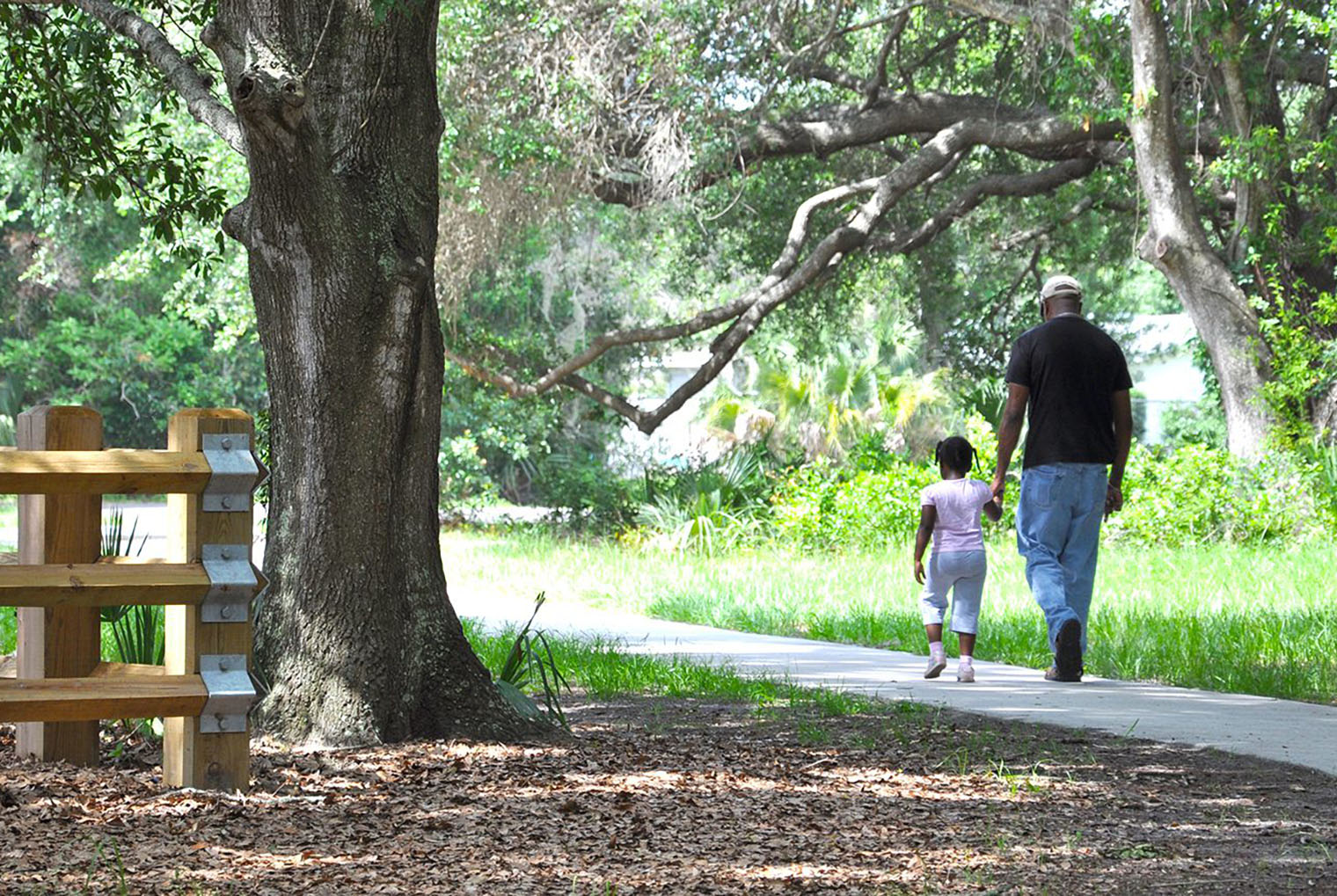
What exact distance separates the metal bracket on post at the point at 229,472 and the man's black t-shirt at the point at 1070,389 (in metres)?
4.36

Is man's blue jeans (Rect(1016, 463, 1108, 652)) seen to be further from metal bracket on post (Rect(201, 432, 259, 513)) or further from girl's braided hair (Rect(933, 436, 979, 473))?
metal bracket on post (Rect(201, 432, 259, 513))

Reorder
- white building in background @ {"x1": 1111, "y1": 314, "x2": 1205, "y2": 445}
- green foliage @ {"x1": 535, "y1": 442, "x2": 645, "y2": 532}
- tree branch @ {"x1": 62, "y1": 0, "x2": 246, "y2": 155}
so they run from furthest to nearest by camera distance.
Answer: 1. white building in background @ {"x1": 1111, "y1": 314, "x2": 1205, "y2": 445}
2. green foliage @ {"x1": 535, "y1": 442, "x2": 645, "y2": 532}
3. tree branch @ {"x1": 62, "y1": 0, "x2": 246, "y2": 155}

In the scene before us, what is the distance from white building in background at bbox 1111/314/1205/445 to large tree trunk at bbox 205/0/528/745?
44906 millimetres

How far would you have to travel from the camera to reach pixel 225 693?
17.1ft

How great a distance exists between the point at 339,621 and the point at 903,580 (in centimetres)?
944

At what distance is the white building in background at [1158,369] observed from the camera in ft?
165

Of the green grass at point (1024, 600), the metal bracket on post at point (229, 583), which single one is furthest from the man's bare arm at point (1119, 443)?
the metal bracket on post at point (229, 583)

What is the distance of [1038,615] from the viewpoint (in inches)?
452

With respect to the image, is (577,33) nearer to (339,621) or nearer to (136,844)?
(339,621)

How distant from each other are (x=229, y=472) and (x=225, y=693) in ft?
2.34

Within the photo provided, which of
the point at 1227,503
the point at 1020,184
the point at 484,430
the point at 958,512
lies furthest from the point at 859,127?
the point at 958,512

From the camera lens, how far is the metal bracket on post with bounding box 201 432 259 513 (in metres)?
5.21

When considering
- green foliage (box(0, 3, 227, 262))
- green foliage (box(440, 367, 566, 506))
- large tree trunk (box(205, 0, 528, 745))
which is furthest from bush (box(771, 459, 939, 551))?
large tree trunk (box(205, 0, 528, 745))

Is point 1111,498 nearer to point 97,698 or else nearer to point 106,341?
point 97,698
